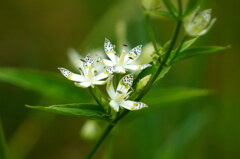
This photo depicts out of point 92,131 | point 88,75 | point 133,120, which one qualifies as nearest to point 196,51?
point 88,75

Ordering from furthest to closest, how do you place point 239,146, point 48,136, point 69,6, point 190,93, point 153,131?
point 69,6 < point 48,136 < point 239,146 < point 153,131 < point 190,93

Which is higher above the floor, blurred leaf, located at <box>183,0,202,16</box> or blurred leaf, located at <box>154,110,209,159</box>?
blurred leaf, located at <box>154,110,209,159</box>

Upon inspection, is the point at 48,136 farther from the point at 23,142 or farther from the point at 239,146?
the point at 239,146

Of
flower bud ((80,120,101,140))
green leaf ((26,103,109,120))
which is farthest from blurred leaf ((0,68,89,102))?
green leaf ((26,103,109,120))

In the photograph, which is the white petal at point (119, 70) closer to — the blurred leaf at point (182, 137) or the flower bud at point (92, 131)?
the flower bud at point (92, 131)

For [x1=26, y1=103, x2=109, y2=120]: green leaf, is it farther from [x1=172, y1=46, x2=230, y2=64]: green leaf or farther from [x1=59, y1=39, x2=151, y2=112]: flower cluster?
[x1=172, y1=46, x2=230, y2=64]: green leaf

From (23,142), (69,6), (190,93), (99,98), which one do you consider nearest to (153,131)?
(190,93)

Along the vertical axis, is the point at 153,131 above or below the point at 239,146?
below

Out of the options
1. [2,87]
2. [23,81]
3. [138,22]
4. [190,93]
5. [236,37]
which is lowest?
[23,81]
